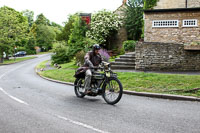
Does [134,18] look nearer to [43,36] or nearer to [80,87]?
[80,87]

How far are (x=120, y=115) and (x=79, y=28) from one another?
93.2 ft

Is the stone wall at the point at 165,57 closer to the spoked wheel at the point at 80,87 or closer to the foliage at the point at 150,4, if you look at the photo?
the spoked wheel at the point at 80,87

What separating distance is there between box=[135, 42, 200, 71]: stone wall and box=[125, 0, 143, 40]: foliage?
1622 centimetres

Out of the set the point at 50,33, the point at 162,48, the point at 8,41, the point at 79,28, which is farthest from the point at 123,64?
the point at 50,33

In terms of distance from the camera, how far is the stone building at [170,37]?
48.2 ft

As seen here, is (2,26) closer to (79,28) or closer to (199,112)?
(79,28)

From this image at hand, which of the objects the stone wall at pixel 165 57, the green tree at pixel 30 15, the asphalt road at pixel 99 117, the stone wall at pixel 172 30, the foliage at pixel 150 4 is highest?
the green tree at pixel 30 15

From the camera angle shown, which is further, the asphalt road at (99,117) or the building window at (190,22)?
the building window at (190,22)

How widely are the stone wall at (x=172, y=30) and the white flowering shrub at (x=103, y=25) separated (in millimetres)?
11462

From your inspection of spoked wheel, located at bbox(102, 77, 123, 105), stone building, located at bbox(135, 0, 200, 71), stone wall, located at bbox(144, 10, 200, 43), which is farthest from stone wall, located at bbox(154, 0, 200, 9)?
spoked wheel, located at bbox(102, 77, 123, 105)

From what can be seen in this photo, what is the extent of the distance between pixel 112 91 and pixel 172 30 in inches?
576

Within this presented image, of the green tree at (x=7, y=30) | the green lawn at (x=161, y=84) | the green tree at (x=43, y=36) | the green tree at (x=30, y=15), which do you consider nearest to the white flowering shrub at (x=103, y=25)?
the green tree at (x=7, y=30)

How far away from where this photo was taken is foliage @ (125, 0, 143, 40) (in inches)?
1215

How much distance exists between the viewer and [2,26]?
41.2 metres
